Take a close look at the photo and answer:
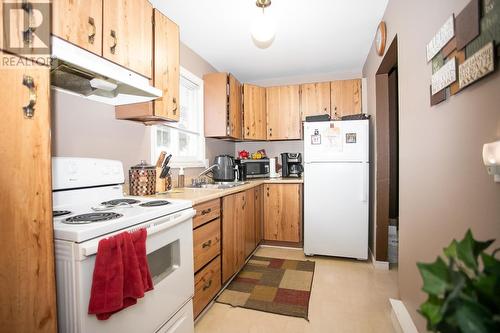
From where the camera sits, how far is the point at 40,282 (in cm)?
82

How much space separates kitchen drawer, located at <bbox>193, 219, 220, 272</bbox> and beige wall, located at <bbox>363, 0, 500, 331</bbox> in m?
1.30

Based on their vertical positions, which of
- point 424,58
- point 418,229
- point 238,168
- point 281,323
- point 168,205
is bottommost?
point 281,323

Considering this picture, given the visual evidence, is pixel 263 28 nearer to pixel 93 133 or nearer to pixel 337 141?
pixel 93 133

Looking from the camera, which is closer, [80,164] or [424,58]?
[424,58]

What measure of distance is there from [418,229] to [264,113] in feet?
8.27

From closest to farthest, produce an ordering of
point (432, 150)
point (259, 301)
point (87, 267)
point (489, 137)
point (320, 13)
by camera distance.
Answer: point (489, 137) → point (87, 267) → point (432, 150) → point (259, 301) → point (320, 13)

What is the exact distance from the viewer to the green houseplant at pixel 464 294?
40 centimetres

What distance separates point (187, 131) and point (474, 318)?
8.46 ft

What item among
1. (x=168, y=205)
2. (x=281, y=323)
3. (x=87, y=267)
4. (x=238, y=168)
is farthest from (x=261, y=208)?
(x=87, y=267)

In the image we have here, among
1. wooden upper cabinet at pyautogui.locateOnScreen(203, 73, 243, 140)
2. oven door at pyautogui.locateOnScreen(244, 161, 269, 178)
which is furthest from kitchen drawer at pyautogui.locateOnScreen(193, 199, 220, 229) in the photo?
oven door at pyautogui.locateOnScreen(244, 161, 269, 178)

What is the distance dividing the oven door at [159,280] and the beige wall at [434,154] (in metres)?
1.27

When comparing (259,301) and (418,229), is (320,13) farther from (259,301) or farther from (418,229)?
(259,301)

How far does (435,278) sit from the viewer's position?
0.45m

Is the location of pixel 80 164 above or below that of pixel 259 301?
above
